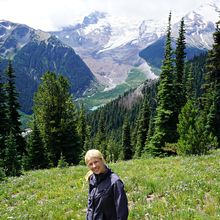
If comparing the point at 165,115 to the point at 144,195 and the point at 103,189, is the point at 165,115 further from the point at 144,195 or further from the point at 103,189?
the point at 103,189

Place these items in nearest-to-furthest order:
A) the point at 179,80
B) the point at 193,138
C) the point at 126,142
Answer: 1. the point at 193,138
2. the point at 179,80
3. the point at 126,142

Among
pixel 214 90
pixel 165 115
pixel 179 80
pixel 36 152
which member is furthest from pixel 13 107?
pixel 214 90

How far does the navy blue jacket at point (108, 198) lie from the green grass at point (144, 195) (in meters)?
3.90

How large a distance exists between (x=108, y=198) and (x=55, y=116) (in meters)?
36.8

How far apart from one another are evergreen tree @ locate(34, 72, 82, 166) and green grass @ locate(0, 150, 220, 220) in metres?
23.6

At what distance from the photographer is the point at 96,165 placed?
Answer: 6.57 m

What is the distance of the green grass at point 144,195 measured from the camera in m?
10.9

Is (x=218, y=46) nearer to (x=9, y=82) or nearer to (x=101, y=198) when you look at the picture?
(x=9, y=82)

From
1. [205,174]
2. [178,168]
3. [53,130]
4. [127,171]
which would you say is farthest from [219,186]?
[53,130]

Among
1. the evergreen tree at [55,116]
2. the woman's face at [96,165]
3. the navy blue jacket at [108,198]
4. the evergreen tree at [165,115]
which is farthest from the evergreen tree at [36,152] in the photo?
the woman's face at [96,165]

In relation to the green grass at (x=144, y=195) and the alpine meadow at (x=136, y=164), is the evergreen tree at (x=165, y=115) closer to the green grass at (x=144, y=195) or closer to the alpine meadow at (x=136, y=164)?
the alpine meadow at (x=136, y=164)

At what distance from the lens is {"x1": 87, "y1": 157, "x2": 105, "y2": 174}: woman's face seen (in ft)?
21.5

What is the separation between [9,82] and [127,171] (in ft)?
116

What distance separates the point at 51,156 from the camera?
139ft
